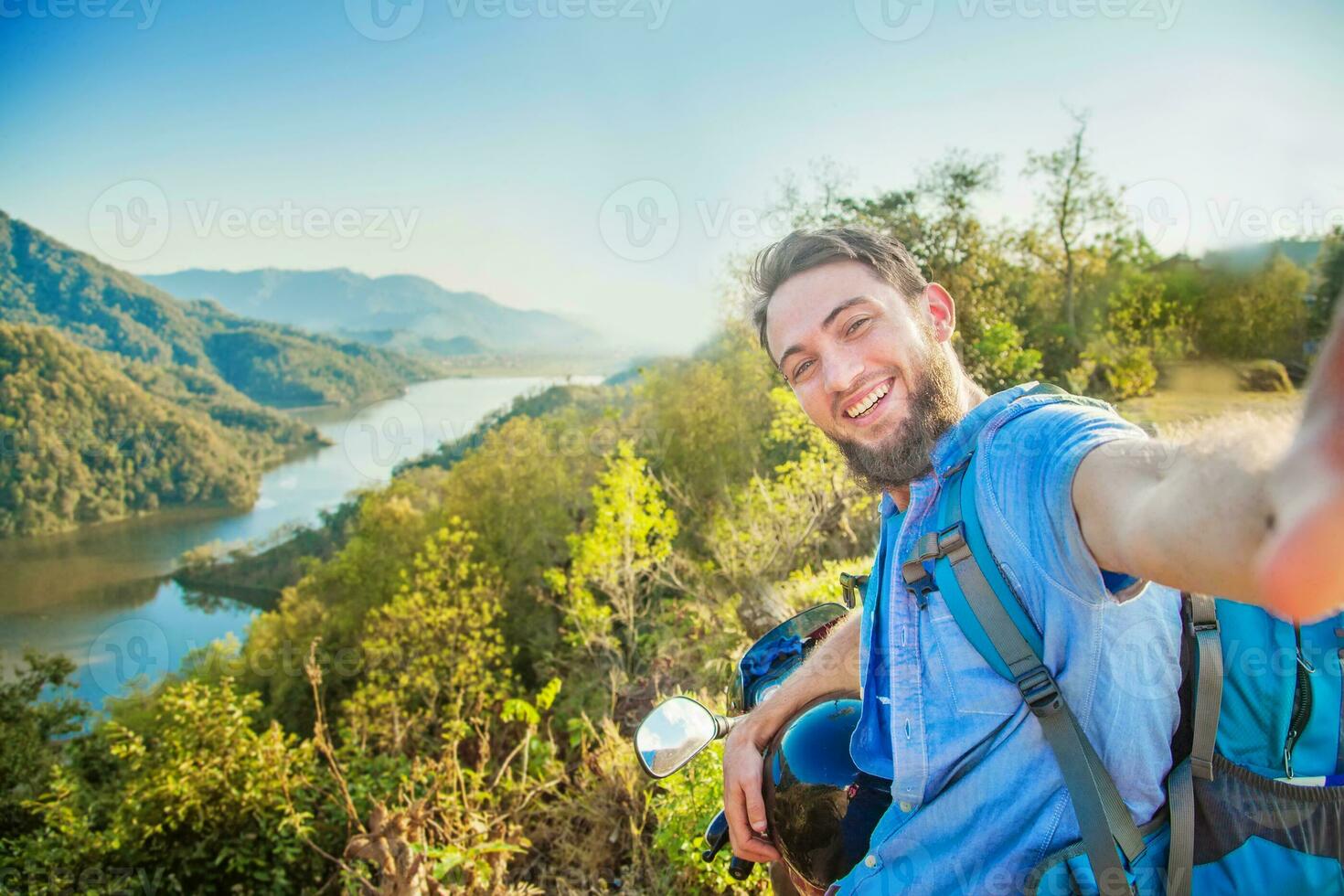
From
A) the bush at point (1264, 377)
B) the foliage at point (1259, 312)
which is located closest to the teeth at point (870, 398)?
the bush at point (1264, 377)

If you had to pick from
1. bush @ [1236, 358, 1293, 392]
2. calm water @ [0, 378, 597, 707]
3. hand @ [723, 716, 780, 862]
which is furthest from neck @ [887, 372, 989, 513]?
calm water @ [0, 378, 597, 707]

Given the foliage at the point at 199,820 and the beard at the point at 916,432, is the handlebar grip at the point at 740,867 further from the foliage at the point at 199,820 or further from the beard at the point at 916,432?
the foliage at the point at 199,820

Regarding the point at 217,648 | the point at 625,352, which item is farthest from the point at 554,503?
the point at 625,352

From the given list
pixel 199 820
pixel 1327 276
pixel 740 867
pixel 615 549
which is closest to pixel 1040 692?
pixel 740 867

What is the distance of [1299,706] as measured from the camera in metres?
1.03

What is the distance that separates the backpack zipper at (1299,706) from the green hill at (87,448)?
110 meters

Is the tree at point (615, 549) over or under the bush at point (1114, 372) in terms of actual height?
under

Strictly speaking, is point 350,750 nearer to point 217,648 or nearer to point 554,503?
point 554,503

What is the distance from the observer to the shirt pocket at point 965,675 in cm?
114

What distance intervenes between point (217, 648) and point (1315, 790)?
3746cm

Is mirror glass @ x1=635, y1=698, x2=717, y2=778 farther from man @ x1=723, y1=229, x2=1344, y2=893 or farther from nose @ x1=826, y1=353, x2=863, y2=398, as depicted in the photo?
nose @ x1=826, y1=353, x2=863, y2=398

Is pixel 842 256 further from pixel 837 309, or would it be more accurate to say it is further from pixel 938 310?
pixel 938 310

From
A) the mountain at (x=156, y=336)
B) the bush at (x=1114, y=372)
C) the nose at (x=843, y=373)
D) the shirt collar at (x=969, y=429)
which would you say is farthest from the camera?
the mountain at (x=156, y=336)

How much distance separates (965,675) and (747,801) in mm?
759
